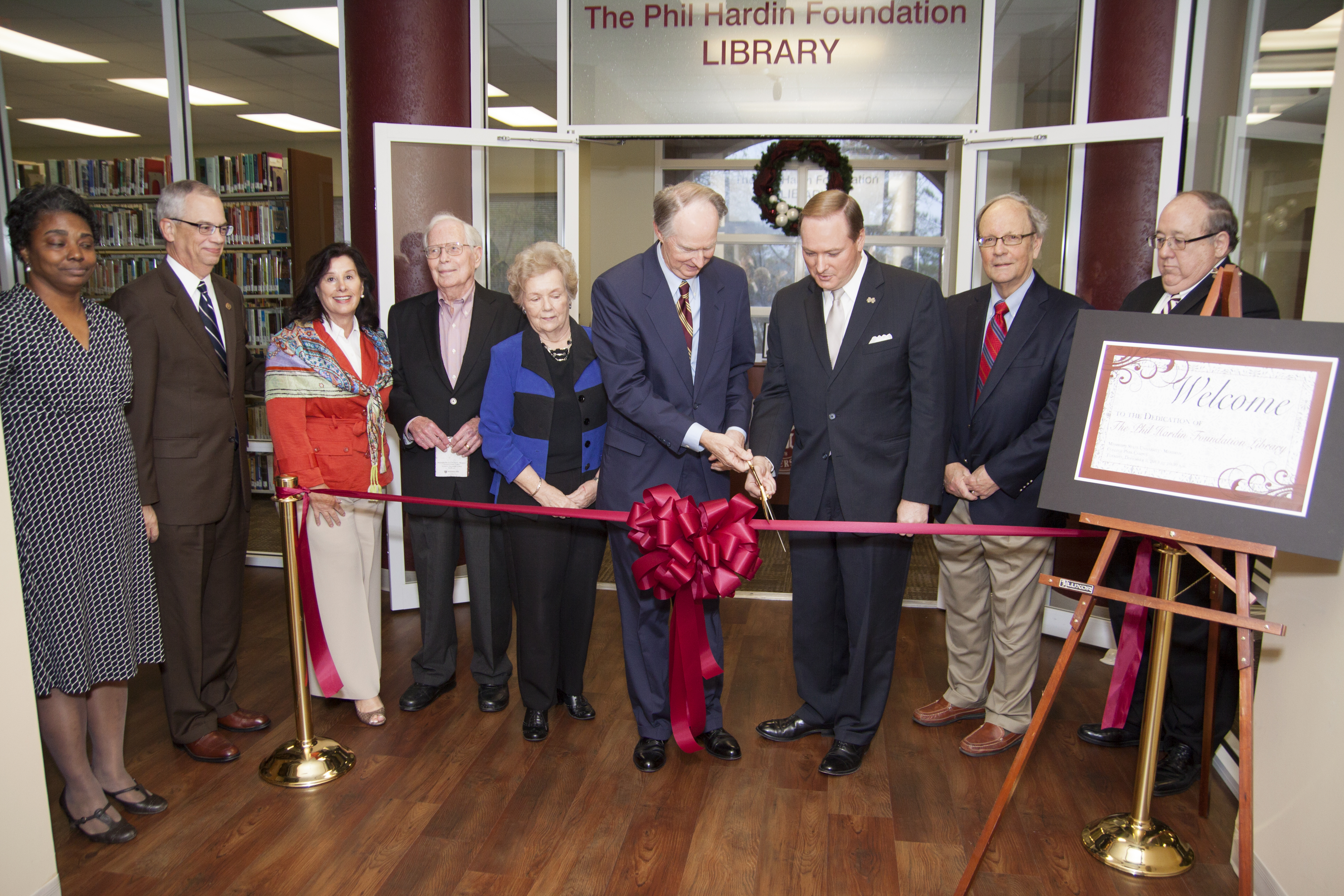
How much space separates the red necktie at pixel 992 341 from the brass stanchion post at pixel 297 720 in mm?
2311

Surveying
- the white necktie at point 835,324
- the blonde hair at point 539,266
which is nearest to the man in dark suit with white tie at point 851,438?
the white necktie at point 835,324

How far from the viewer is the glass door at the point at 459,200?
414 centimetres

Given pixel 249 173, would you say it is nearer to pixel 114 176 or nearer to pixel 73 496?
pixel 114 176

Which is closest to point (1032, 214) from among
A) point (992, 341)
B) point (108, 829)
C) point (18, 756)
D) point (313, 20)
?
point (992, 341)

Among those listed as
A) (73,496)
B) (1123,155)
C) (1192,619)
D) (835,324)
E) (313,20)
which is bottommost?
(1192,619)

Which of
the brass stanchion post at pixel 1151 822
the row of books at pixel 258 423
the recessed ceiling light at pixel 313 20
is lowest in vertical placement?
the brass stanchion post at pixel 1151 822

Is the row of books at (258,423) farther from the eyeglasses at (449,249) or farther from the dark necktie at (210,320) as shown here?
the eyeglasses at (449,249)

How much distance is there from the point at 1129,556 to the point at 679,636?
5.39 ft

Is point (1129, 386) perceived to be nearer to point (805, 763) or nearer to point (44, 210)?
point (805, 763)

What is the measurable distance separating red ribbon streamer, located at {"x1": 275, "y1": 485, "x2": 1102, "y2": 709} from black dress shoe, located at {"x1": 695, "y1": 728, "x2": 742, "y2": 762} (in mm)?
177

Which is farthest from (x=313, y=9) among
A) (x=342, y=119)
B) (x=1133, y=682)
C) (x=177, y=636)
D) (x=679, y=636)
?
(x=1133, y=682)

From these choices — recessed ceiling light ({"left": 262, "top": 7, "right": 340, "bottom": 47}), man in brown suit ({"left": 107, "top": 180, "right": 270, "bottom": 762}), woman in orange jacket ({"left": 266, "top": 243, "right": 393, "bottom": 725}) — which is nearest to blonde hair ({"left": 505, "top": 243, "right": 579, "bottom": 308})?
woman in orange jacket ({"left": 266, "top": 243, "right": 393, "bottom": 725})

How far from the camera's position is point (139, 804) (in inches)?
98.3

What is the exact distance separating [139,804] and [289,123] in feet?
22.8
